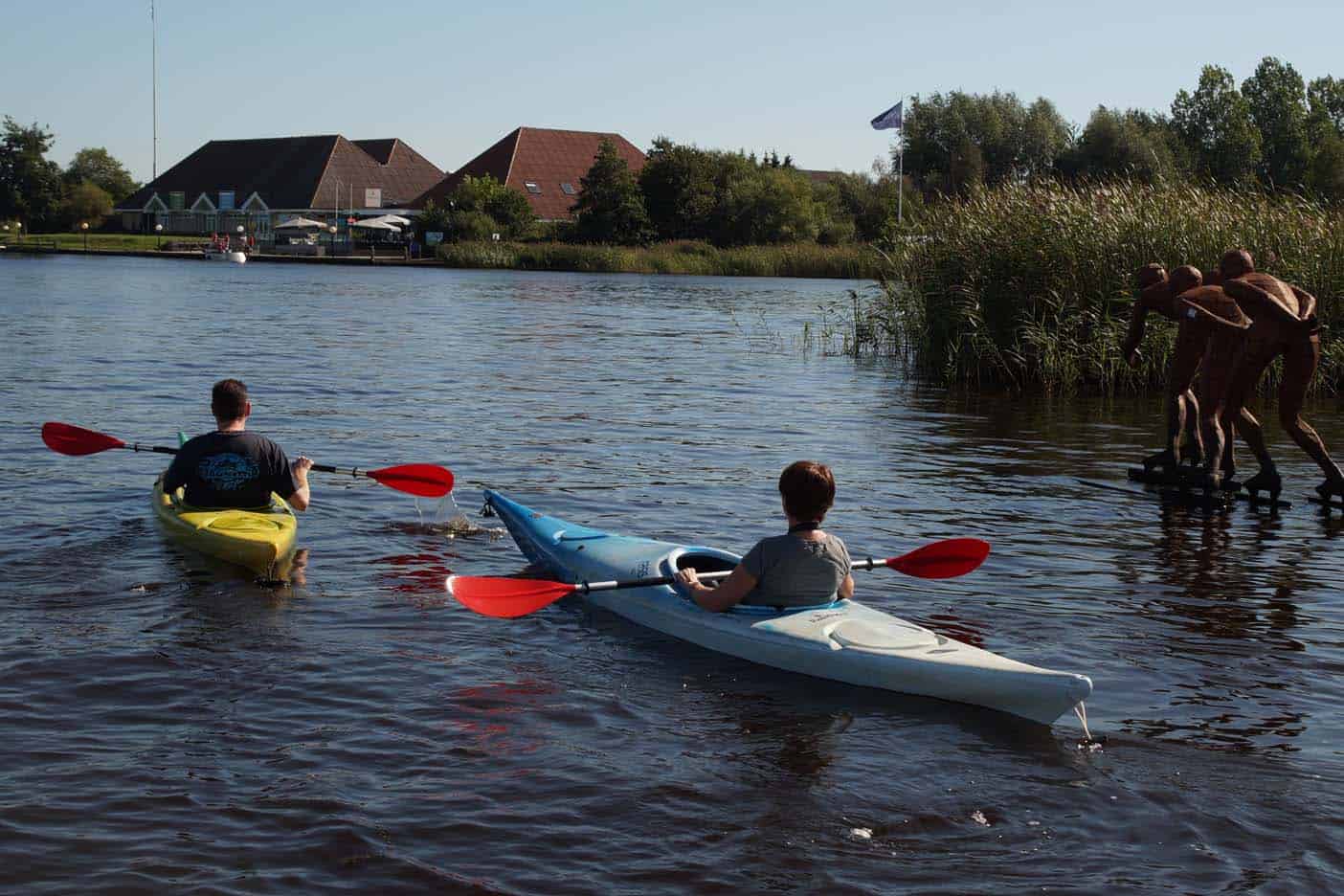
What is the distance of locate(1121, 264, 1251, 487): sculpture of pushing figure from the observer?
11.2 meters

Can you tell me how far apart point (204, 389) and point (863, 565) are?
43.7ft

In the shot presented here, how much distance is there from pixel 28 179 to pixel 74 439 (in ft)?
325

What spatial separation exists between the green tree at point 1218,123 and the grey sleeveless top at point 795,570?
8405 centimetres

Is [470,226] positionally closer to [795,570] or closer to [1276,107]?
[1276,107]

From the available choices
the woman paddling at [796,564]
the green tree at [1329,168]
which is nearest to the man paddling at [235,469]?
the woman paddling at [796,564]

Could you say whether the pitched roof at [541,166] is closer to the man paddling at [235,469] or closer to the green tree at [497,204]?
the green tree at [497,204]

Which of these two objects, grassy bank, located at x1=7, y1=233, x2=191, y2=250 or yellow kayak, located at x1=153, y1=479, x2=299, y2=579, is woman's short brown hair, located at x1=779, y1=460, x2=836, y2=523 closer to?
yellow kayak, located at x1=153, y1=479, x2=299, y2=579

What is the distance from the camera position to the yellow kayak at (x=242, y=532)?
8.57 m

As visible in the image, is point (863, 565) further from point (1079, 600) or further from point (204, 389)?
point (204, 389)

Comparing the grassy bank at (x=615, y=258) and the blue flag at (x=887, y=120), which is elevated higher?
the blue flag at (x=887, y=120)

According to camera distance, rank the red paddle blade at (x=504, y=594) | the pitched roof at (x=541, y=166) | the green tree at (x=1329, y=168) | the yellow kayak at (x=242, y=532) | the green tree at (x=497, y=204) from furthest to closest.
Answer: the pitched roof at (x=541, y=166)
the green tree at (x=1329, y=168)
the green tree at (x=497, y=204)
the yellow kayak at (x=242, y=532)
the red paddle blade at (x=504, y=594)

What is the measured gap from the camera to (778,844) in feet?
16.6

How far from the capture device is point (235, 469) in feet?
29.3

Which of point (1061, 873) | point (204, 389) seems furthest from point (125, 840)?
point (204, 389)
